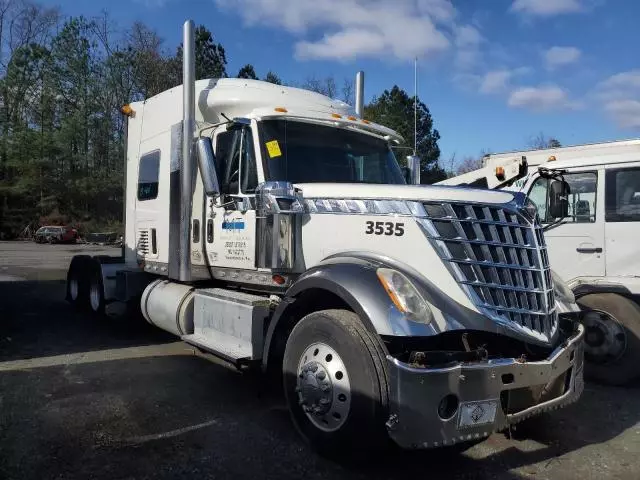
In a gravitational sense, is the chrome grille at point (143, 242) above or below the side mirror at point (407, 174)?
below

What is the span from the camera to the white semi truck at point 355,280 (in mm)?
3654

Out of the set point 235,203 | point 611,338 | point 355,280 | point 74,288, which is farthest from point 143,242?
point 611,338

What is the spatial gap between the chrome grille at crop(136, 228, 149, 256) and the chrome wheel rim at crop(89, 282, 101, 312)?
1766mm

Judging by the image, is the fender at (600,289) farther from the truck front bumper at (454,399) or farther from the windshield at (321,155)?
the truck front bumper at (454,399)

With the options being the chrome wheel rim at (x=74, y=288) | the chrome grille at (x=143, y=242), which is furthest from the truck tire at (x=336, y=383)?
the chrome wheel rim at (x=74, y=288)

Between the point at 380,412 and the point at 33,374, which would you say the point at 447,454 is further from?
the point at 33,374

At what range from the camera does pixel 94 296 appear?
958 centimetres

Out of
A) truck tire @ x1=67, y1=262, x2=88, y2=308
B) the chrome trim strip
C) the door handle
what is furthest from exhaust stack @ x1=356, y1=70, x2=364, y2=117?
truck tire @ x1=67, y1=262, x2=88, y2=308

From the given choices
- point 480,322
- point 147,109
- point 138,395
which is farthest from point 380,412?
point 147,109

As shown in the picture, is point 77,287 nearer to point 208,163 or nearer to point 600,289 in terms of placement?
point 208,163

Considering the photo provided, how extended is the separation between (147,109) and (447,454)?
6.11m

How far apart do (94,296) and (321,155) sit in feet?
18.9

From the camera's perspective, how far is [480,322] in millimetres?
3793

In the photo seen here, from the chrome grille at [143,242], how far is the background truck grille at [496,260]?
4.95m
